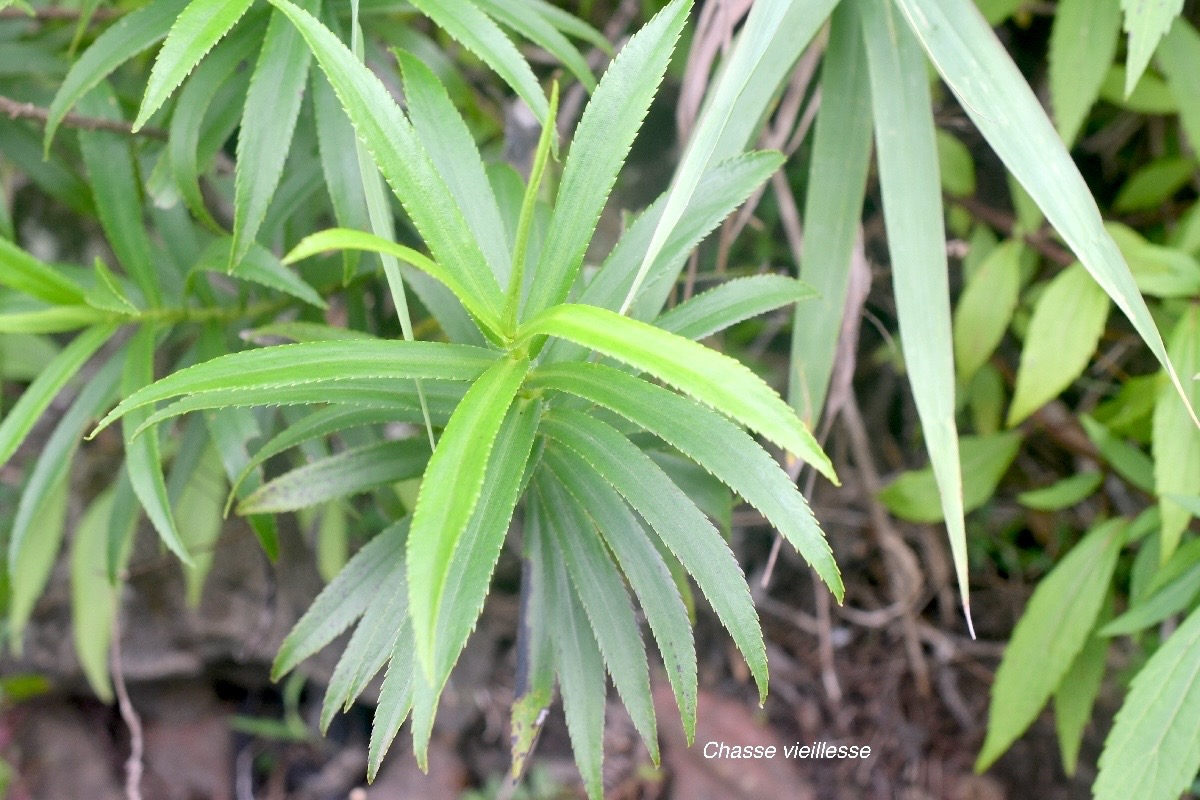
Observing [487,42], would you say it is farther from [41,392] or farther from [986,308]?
[986,308]

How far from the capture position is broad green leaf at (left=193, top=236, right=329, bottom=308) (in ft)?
2.34

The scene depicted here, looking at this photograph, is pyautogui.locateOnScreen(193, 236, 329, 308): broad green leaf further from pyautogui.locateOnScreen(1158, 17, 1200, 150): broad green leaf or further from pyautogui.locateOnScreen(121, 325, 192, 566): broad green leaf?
pyautogui.locateOnScreen(1158, 17, 1200, 150): broad green leaf

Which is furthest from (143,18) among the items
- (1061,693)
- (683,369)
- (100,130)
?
(1061,693)

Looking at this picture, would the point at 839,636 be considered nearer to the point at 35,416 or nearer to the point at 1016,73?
the point at 1016,73

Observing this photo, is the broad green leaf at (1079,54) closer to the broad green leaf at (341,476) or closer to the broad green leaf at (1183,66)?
the broad green leaf at (1183,66)

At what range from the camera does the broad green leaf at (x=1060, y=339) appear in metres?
0.96

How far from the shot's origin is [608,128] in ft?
1.75

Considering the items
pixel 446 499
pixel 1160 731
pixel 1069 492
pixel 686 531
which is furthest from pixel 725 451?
pixel 1069 492

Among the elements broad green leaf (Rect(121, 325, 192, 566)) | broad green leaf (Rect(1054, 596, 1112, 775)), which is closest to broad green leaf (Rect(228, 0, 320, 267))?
broad green leaf (Rect(121, 325, 192, 566))

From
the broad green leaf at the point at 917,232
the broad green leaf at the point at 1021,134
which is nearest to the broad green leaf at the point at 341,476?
the broad green leaf at the point at 917,232

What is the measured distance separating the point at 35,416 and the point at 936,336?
0.77 meters

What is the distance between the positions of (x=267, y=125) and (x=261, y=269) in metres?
0.13

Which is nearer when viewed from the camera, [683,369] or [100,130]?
[683,369]

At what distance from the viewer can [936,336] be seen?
25.8 inches
